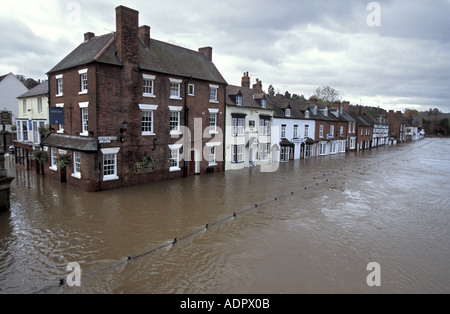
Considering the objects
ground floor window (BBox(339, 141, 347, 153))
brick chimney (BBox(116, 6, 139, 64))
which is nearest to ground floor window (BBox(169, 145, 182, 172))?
brick chimney (BBox(116, 6, 139, 64))

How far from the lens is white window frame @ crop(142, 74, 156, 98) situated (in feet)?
62.3

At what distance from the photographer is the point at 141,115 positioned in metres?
18.9

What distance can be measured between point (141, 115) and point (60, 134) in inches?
241

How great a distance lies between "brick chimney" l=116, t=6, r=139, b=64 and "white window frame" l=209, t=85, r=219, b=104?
24.4 feet

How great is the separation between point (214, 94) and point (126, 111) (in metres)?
8.90

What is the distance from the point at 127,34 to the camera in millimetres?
17688

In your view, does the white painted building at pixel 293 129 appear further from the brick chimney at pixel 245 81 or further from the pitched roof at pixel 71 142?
the pitched roof at pixel 71 142

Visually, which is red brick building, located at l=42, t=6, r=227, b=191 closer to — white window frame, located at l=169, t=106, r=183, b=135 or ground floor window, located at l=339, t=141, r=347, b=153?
white window frame, located at l=169, t=106, r=183, b=135

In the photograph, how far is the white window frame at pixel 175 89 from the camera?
20828mm

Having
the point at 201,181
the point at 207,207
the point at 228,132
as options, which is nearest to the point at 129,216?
the point at 207,207

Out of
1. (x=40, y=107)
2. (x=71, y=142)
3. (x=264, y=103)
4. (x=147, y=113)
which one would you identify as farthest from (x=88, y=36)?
(x=264, y=103)

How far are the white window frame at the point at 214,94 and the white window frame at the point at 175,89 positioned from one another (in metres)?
3.46

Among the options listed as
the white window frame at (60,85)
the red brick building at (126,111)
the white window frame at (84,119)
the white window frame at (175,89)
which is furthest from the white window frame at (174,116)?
the white window frame at (60,85)
